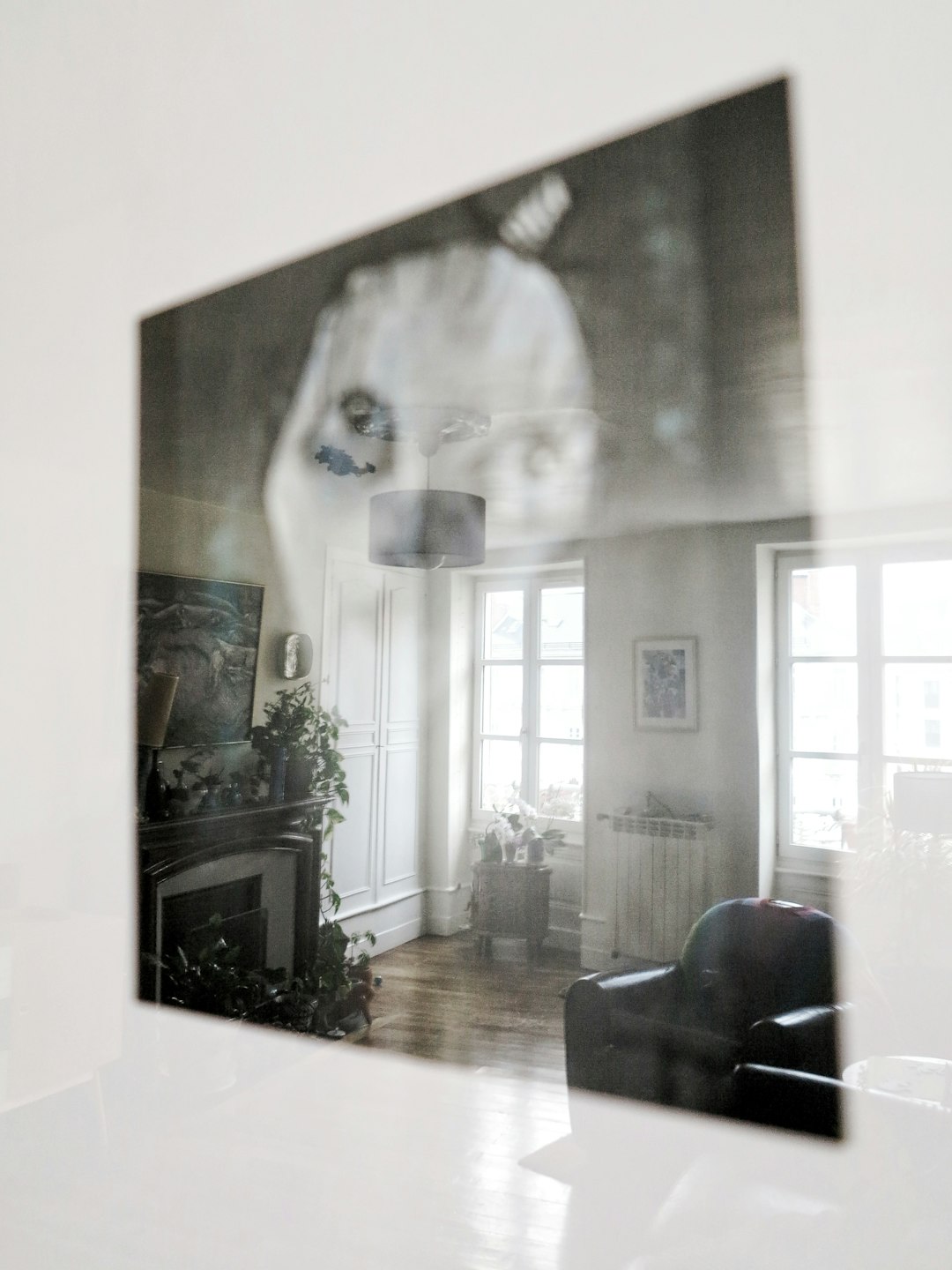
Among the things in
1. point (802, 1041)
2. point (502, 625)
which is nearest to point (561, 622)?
point (502, 625)

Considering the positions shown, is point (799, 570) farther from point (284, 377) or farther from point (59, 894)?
point (59, 894)

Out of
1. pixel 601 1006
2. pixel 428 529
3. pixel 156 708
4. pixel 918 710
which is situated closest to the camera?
pixel 918 710

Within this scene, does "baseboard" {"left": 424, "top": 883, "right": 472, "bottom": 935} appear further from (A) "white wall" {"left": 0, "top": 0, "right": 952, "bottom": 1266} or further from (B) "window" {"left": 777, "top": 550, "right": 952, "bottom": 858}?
(B) "window" {"left": 777, "top": 550, "right": 952, "bottom": 858}

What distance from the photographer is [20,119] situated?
131 cm

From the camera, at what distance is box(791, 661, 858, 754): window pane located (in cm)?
70

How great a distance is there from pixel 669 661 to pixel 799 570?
13 cm

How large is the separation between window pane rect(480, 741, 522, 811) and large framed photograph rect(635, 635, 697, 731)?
130 millimetres

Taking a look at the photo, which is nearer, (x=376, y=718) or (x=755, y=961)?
(x=755, y=961)

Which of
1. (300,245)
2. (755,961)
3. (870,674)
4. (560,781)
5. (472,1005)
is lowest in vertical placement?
(472,1005)

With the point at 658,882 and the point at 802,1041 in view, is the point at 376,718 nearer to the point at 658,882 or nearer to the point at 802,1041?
the point at 658,882

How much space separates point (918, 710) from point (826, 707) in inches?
2.6

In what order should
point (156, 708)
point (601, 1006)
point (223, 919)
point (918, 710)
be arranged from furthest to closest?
1. point (156, 708)
2. point (223, 919)
3. point (601, 1006)
4. point (918, 710)

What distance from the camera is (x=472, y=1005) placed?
0.88m

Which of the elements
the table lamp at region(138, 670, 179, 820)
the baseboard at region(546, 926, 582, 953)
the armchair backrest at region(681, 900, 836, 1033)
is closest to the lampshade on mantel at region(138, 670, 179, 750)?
the table lamp at region(138, 670, 179, 820)
